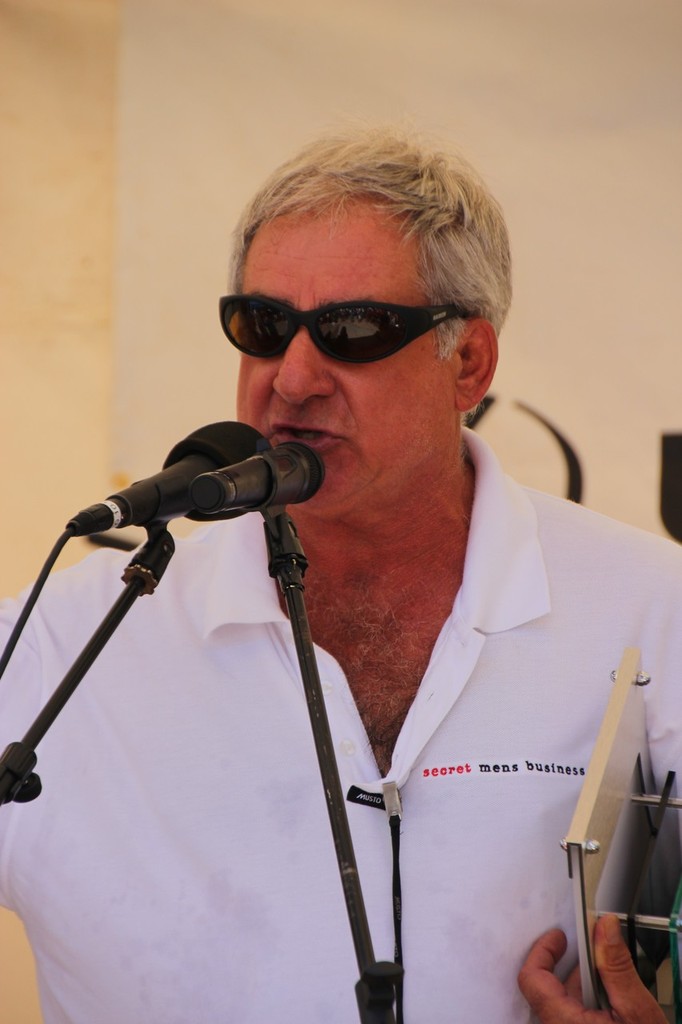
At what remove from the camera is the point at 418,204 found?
6.64ft

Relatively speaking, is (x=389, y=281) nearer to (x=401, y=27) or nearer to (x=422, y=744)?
(x=422, y=744)

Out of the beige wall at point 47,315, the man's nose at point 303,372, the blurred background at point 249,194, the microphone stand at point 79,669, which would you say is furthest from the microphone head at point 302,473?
the beige wall at point 47,315

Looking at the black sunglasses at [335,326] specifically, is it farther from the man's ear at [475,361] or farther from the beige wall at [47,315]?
the beige wall at [47,315]

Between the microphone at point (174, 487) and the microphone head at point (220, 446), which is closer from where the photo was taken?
the microphone at point (174, 487)

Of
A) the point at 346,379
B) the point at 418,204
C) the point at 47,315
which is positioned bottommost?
the point at 346,379

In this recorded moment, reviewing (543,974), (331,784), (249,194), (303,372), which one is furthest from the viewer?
(249,194)

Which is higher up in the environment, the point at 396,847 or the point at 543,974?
the point at 396,847

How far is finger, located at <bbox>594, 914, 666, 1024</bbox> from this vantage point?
1559 millimetres

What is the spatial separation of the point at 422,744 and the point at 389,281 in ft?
2.35

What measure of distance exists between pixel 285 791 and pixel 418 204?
3.14 feet

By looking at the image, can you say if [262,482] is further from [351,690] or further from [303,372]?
[351,690]

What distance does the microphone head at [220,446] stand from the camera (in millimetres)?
1339

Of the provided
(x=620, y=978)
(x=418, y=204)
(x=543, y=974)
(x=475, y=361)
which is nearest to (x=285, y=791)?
(x=543, y=974)

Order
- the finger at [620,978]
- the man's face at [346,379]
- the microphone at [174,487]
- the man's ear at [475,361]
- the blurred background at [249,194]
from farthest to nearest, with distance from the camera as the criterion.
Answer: the blurred background at [249,194] < the man's ear at [475,361] < the man's face at [346,379] < the finger at [620,978] < the microphone at [174,487]
